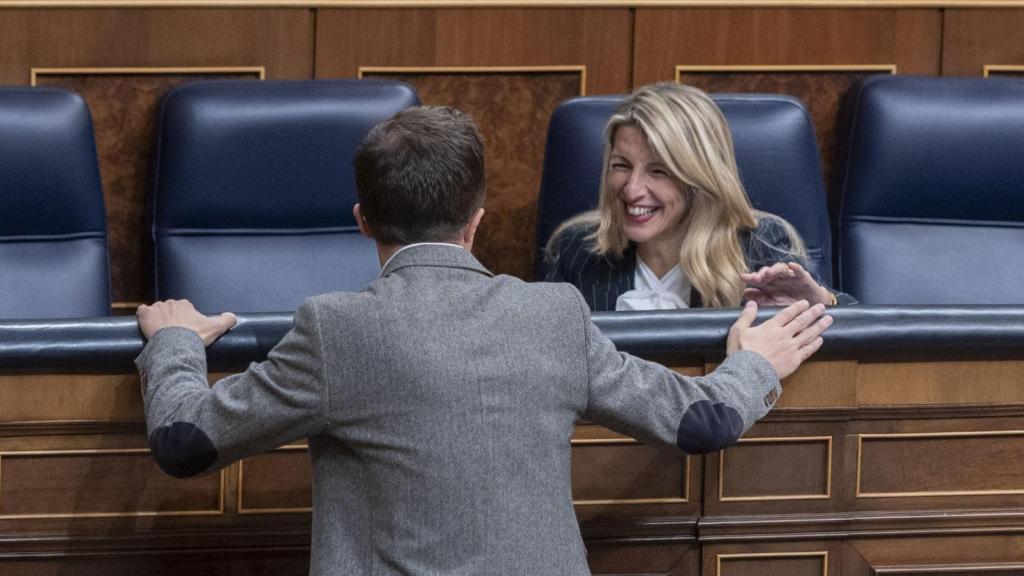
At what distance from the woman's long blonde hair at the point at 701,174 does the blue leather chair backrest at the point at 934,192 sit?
28 centimetres

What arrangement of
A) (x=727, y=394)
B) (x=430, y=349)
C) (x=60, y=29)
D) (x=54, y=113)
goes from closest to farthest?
(x=430, y=349) → (x=727, y=394) → (x=54, y=113) → (x=60, y=29)

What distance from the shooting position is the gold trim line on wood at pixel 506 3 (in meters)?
1.92

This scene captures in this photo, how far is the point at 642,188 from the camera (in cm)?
163

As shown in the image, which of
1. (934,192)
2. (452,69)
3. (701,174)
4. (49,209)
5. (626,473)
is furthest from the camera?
(452,69)

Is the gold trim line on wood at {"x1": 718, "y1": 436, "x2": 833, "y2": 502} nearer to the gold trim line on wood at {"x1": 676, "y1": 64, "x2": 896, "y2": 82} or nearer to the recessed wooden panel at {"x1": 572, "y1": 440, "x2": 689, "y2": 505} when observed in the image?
the recessed wooden panel at {"x1": 572, "y1": 440, "x2": 689, "y2": 505}

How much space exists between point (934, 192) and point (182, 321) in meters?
1.14

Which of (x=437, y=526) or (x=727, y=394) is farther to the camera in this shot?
(x=727, y=394)

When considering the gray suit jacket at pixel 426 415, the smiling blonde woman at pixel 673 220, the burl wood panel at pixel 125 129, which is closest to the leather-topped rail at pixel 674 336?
the gray suit jacket at pixel 426 415

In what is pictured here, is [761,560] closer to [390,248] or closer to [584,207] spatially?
[390,248]

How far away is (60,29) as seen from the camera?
75.9 inches

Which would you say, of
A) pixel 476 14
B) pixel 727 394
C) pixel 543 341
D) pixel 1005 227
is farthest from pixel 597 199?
pixel 543 341

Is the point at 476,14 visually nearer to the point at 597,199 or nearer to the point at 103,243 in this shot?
the point at 597,199

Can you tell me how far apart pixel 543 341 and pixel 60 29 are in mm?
1210

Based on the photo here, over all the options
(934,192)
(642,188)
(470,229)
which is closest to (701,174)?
(642,188)
